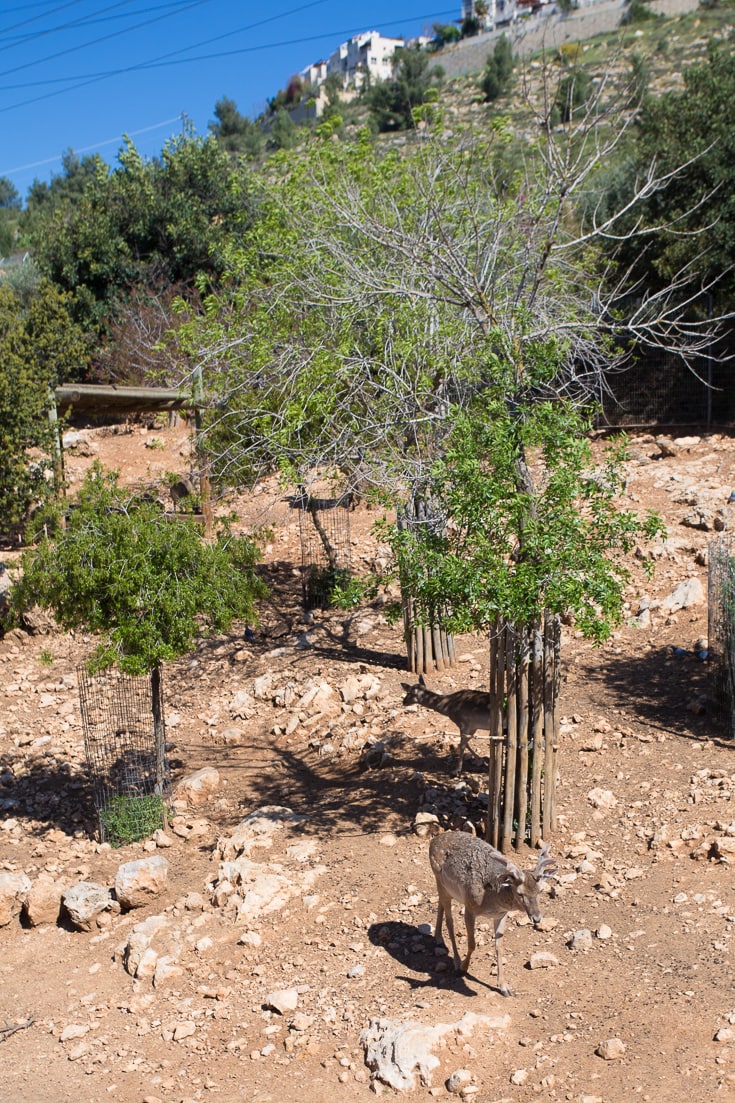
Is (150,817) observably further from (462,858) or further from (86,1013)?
(462,858)

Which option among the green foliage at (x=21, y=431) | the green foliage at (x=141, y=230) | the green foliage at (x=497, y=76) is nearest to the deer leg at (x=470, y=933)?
the green foliage at (x=21, y=431)

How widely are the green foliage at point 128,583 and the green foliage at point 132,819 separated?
1.36 metres

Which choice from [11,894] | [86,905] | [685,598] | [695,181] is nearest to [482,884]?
[86,905]

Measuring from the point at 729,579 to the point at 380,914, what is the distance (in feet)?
15.9

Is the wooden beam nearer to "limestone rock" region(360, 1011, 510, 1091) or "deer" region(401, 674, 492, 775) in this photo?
"deer" region(401, 674, 492, 775)

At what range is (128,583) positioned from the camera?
9.84 meters

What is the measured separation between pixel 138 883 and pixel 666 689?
6.01m

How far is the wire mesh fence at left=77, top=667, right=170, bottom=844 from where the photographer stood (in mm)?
10305

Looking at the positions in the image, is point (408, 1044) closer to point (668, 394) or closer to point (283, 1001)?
point (283, 1001)

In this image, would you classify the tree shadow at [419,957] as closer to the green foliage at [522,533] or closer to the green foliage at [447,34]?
the green foliage at [522,533]

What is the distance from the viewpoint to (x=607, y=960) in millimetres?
7277

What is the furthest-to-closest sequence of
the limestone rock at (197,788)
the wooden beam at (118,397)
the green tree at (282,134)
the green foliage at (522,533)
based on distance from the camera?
the green tree at (282,134) → the wooden beam at (118,397) → the limestone rock at (197,788) → the green foliage at (522,533)

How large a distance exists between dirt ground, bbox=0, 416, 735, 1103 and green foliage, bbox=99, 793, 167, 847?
0.18m

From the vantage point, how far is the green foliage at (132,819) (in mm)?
10250
